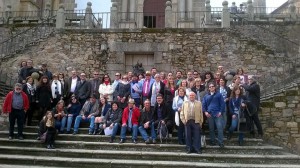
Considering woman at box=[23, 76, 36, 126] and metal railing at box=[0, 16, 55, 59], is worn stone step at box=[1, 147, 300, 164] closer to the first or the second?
woman at box=[23, 76, 36, 126]

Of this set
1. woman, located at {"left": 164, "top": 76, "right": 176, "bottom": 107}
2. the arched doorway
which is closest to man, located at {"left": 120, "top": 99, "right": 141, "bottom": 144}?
woman, located at {"left": 164, "top": 76, "right": 176, "bottom": 107}

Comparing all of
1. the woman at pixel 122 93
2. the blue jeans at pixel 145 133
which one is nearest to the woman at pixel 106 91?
the woman at pixel 122 93

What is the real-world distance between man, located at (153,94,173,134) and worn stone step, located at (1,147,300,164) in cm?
91

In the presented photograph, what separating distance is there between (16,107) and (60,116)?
1.19m

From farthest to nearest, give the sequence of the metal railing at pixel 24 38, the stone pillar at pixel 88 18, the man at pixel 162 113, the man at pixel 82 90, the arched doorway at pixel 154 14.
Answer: the arched doorway at pixel 154 14
the metal railing at pixel 24 38
the stone pillar at pixel 88 18
the man at pixel 82 90
the man at pixel 162 113

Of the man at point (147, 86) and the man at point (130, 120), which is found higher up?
the man at point (147, 86)

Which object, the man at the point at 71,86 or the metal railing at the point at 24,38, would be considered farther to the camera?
the metal railing at the point at 24,38

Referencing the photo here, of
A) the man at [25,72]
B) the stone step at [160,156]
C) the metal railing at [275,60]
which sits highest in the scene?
the metal railing at [275,60]

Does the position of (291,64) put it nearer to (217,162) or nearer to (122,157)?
(217,162)

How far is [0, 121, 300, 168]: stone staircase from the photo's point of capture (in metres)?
7.94

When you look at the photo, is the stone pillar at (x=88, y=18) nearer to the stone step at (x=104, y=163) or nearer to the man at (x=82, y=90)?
the man at (x=82, y=90)

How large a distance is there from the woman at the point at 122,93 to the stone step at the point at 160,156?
1732 mm

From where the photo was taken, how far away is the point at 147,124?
8844mm

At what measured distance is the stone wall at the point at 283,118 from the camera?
10312 millimetres
